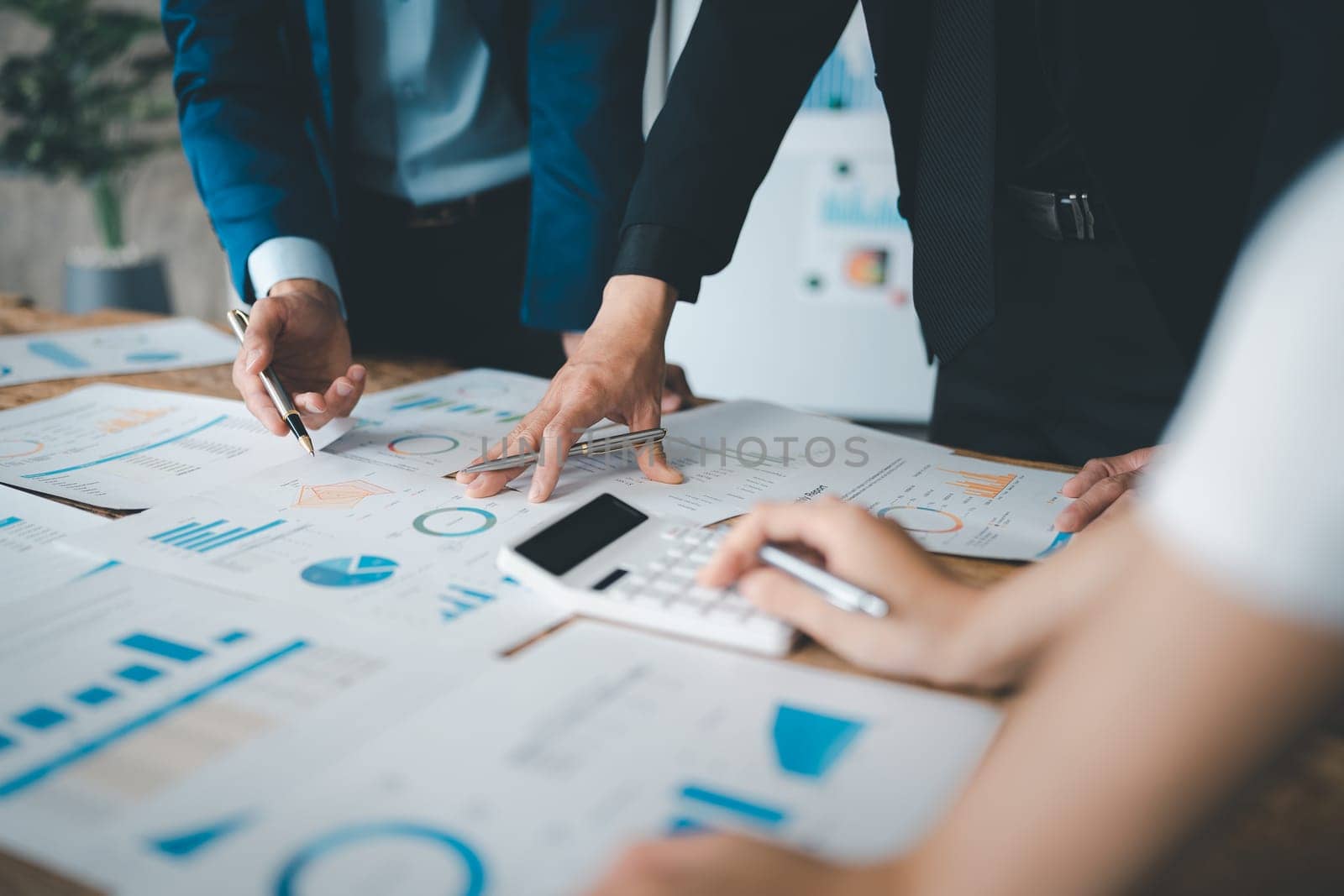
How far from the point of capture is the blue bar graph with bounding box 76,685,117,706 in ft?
1.43

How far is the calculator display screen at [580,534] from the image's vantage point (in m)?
0.56

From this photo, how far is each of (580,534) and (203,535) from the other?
0.88 ft

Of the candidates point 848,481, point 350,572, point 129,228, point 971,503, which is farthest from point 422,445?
point 129,228

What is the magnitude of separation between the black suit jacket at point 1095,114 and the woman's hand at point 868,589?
45cm

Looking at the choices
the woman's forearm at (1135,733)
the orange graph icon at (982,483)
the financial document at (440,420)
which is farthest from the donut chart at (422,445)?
the woman's forearm at (1135,733)

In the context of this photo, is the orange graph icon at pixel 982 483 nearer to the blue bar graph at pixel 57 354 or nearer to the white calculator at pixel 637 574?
the white calculator at pixel 637 574

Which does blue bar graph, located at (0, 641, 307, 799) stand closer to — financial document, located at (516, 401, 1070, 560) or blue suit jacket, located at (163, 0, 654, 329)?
financial document, located at (516, 401, 1070, 560)

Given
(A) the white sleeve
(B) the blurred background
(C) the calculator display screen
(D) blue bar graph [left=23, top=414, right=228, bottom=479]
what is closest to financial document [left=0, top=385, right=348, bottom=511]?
(D) blue bar graph [left=23, top=414, right=228, bottom=479]

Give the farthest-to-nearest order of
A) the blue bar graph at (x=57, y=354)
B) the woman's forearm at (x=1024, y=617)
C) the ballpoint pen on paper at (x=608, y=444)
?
the blue bar graph at (x=57, y=354) → the ballpoint pen on paper at (x=608, y=444) → the woman's forearm at (x=1024, y=617)

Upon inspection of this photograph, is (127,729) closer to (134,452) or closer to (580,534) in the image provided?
(580,534)

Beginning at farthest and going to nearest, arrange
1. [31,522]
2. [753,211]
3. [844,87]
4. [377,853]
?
[753,211], [844,87], [31,522], [377,853]

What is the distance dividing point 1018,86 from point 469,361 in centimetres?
77

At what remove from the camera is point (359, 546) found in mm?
617

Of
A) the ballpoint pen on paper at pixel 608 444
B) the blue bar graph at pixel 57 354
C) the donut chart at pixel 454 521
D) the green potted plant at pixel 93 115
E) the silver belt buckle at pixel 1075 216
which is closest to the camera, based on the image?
the donut chart at pixel 454 521
